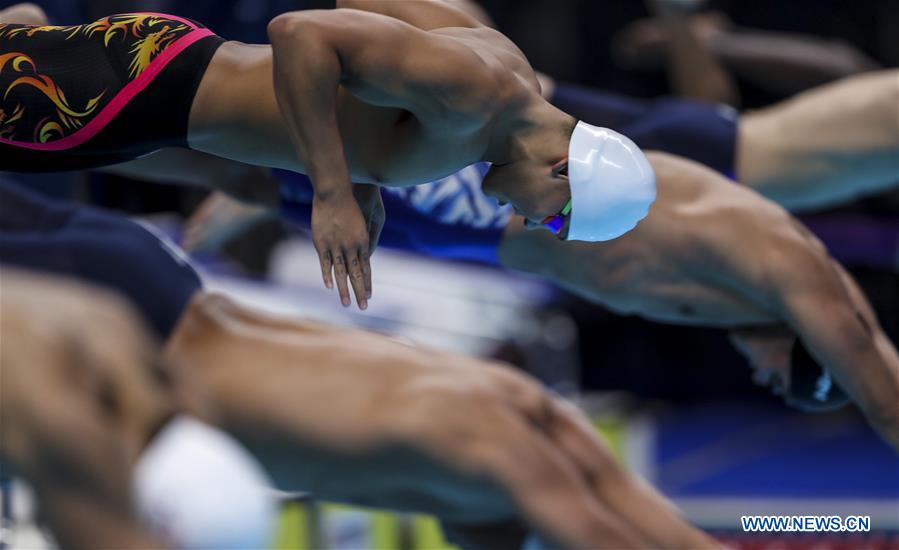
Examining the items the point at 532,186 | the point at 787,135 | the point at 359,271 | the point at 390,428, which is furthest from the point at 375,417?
the point at 787,135

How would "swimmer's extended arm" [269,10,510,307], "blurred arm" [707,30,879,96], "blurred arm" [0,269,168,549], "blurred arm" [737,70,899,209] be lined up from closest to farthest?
"blurred arm" [0,269,168,549] → "swimmer's extended arm" [269,10,510,307] → "blurred arm" [737,70,899,209] → "blurred arm" [707,30,879,96]

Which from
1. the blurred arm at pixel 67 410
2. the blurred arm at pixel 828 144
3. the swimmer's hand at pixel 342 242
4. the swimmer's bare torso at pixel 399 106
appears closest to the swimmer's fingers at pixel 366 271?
the swimmer's hand at pixel 342 242

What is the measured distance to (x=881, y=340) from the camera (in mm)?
3449

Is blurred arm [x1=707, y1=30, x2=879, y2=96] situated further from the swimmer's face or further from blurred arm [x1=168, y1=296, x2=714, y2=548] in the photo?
blurred arm [x1=168, y1=296, x2=714, y2=548]

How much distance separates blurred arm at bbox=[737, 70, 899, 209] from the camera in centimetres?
403

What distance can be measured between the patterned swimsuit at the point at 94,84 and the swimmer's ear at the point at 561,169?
735 millimetres

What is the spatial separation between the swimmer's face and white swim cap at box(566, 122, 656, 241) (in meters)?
0.02

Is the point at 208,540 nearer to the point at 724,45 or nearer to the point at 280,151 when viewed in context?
the point at 280,151

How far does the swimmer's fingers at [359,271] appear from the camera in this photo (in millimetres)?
2477

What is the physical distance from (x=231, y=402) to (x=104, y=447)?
0.70 metres

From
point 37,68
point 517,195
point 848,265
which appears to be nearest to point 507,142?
point 517,195

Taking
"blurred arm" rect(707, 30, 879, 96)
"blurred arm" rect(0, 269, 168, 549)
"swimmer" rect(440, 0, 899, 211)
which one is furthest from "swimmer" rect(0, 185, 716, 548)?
"blurred arm" rect(707, 30, 879, 96)

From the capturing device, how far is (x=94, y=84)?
8.84 feet

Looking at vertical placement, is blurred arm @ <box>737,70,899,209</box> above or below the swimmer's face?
below
